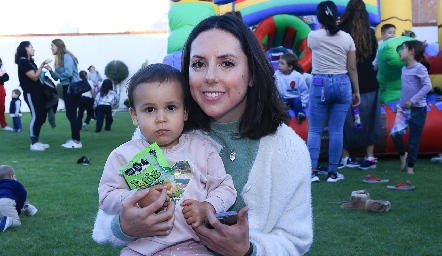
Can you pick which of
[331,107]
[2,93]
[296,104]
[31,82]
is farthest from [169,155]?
[2,93]

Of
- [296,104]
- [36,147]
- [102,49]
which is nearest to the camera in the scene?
[296,104]

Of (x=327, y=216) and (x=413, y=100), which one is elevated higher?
(x=413, y=100)

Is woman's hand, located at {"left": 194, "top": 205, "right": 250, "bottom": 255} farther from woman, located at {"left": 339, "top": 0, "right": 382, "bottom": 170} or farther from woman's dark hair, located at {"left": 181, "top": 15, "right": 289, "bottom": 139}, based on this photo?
woman, located at {"left": 339, "top": 0, "right": 382, "bottom": 170}

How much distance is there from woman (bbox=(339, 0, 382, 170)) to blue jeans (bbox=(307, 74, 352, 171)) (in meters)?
0.71

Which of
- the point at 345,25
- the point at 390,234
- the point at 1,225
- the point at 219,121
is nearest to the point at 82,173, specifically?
the point at 1,225

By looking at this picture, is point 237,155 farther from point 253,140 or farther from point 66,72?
point 66,72

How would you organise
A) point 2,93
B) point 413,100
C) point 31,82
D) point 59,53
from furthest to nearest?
point 2,93
point 59,53
point 31,82
point 413,100

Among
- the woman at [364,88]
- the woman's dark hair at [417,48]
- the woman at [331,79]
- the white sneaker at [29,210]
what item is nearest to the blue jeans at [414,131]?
the woman at [364,88]

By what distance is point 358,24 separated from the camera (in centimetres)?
620

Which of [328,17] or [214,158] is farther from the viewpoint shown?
[328,17]

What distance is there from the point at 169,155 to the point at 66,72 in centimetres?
743

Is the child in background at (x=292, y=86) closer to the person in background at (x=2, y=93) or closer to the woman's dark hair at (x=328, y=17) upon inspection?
the woman's dark hair at (x=328, y=17)

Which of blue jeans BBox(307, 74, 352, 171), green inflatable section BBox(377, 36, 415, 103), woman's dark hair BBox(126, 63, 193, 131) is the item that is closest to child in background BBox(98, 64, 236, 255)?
woman's dark hair BBox(126, 63, 193, 131)

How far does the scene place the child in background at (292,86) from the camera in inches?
304
